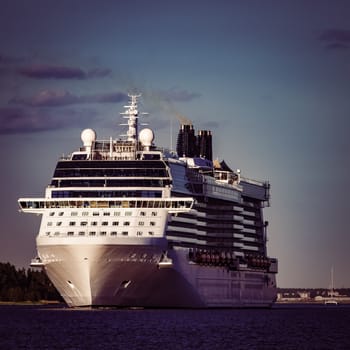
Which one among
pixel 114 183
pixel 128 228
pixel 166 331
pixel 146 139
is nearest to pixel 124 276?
pixel 128 228

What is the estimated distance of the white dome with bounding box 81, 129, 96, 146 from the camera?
167 m

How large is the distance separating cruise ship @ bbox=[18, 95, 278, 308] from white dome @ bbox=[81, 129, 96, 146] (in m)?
0.11

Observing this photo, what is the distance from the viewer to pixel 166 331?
133 metres

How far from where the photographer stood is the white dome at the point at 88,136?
549ft

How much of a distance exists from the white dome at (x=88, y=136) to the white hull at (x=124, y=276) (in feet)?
44.3

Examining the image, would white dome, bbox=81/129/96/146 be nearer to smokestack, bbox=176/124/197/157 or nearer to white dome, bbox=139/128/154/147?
white dome, bbox=139/128/154/147

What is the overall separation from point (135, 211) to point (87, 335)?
Result: 100ft

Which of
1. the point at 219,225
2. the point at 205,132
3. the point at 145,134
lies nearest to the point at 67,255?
the point at 145,134

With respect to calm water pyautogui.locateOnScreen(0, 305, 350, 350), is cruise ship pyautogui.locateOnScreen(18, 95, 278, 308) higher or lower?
higher

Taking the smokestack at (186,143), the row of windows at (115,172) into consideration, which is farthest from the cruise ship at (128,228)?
the smokestack at (186,143)

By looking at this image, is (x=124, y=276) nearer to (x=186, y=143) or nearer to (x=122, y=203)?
(x=122, y=203)

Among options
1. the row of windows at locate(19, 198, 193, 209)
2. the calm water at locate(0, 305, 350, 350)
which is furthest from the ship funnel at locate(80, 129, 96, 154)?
the calm water at locate(0, 305, 350, 350)

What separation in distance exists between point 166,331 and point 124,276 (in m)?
24.7

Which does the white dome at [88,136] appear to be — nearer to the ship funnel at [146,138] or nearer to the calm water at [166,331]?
the ship funnel at [146,138]
